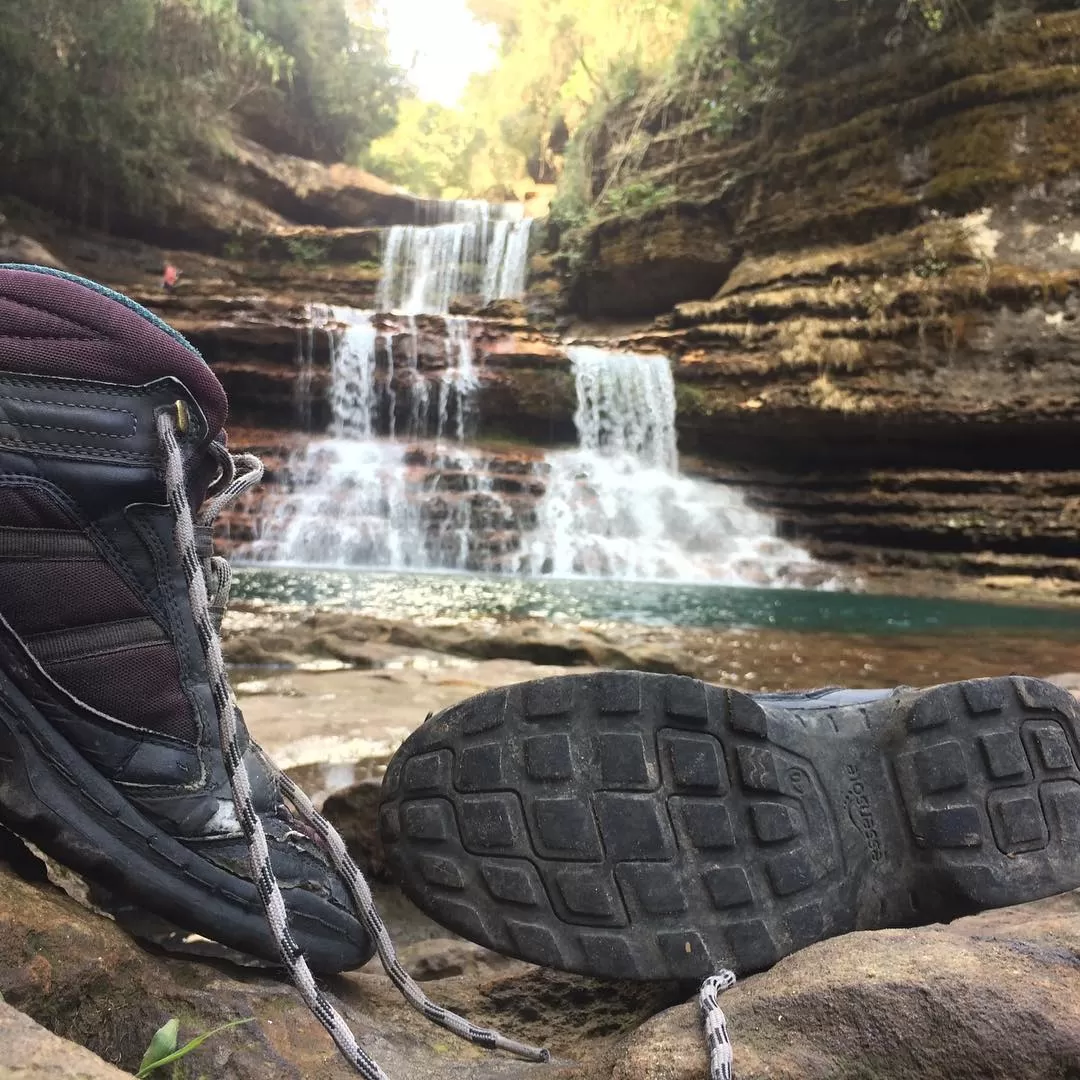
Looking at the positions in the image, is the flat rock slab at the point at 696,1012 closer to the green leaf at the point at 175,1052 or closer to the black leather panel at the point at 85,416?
the green leaf at the point at 175,1052

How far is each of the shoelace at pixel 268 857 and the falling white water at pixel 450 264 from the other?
14.7 m

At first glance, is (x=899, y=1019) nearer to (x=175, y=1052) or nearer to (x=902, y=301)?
(x=175, y=1052)

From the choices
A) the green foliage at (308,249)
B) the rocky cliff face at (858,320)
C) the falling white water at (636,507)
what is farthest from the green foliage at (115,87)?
the falling white water at (636,507)

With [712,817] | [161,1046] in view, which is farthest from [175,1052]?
[712,817]

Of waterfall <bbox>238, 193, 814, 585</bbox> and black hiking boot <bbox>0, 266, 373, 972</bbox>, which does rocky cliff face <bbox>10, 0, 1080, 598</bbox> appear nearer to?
waterfall <bbox>238, 193, 814, 585</bbox>

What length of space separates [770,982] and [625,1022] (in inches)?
11.7

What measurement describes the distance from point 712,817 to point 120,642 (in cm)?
71

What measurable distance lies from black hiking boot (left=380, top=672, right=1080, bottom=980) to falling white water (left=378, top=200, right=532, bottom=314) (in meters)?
14.7

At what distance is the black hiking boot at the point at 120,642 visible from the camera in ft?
2.63

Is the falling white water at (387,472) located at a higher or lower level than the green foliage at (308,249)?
lower

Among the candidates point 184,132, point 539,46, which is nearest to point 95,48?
point 184,132

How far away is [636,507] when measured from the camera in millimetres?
10562

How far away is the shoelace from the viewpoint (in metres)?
0.75

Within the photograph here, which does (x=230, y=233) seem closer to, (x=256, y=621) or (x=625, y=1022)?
(x=256, y=621)
